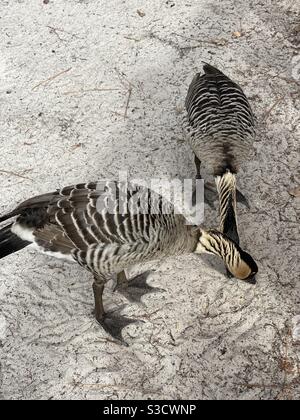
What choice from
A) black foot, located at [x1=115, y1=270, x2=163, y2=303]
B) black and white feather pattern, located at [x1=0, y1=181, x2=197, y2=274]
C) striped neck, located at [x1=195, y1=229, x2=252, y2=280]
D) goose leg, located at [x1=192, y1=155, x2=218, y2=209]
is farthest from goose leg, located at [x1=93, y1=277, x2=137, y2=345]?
goose leg, located at [x1=192, y1=155, x2=218, y2=209]

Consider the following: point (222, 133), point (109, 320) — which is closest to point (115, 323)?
point (109, 320)

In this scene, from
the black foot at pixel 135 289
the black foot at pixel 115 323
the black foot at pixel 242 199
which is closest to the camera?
the black foot at pixel 115 323

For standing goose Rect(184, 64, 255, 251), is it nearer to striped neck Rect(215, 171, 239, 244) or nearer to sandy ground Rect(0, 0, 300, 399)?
striped neck Rect(215, 171, 239, 244)

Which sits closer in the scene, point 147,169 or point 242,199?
point 242,199

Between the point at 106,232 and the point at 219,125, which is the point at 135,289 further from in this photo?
the point at 219,125

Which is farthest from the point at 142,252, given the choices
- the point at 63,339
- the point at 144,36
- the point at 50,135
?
the point at 144,36

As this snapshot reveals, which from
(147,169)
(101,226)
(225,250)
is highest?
(101,226)

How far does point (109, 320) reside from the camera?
394cm

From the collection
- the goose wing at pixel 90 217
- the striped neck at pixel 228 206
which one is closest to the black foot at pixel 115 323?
the goose wing at pixel 90 217

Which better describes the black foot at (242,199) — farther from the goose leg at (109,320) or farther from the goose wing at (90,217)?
the goose leg at (109,320)

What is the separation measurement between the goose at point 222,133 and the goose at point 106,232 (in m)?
0.35

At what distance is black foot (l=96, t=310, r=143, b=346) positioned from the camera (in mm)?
3857

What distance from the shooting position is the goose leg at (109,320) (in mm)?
3811

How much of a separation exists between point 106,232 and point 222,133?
1.46m
